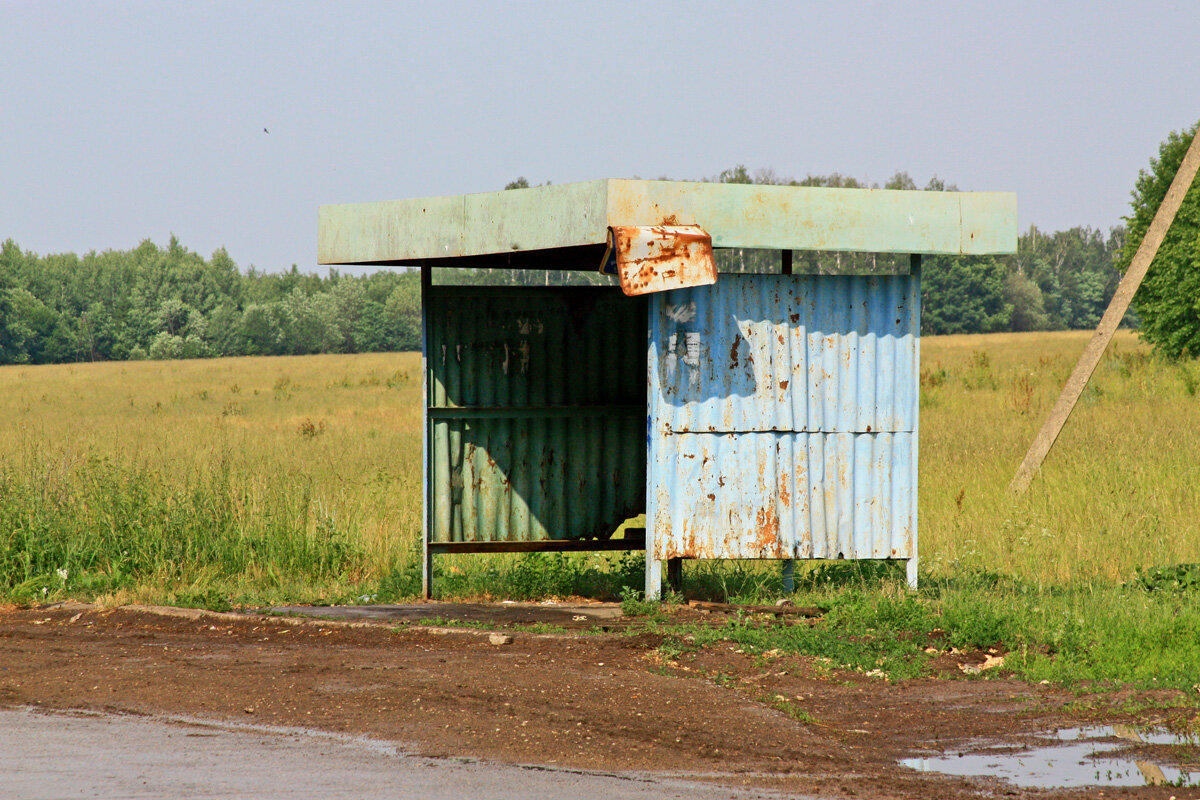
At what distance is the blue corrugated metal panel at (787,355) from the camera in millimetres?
8461

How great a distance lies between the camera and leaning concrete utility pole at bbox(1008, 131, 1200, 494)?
42.7 feet

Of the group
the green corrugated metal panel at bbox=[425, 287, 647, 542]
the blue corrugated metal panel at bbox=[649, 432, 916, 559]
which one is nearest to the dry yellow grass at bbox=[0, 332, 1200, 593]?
the green corrugated metal panel at bbox=[425, 287, 647, 542]

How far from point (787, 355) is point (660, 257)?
1328mm

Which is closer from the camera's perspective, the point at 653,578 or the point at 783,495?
the point at 783,495

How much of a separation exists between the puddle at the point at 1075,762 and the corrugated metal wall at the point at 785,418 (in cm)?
296

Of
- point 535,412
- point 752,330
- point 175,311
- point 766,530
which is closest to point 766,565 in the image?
point 766,530

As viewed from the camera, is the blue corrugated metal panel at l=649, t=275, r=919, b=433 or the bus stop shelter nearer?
the bus stop shelter

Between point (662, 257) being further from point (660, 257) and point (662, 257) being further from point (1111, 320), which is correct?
point (1111, 320)

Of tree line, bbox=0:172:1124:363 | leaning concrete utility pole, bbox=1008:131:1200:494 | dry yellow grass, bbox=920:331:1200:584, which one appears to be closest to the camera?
dry yellow grass, bbox=920:331:1200:584

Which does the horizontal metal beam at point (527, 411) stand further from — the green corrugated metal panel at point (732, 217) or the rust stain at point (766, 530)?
the rust stain at point (766, 530)

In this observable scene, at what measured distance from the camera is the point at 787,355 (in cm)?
859

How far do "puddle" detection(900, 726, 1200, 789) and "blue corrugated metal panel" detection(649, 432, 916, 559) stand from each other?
292 cm

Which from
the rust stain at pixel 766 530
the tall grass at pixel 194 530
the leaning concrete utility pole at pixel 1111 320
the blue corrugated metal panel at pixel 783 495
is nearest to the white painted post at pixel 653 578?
the blue corrugated metal panel at pixel 783 495

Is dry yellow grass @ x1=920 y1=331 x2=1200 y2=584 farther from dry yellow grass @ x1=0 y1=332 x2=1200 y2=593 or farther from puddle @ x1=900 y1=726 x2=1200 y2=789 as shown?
puddle @ x1=900 y1=726 x2=1200 y2=789
